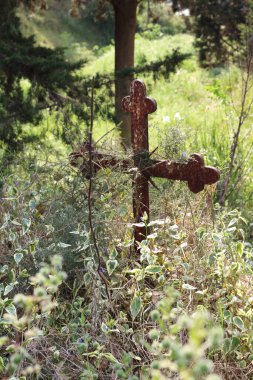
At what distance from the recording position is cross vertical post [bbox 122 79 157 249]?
2633 mm

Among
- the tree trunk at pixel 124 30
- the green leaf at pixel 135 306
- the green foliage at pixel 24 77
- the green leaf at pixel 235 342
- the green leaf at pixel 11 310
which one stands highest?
Result: the tree trunk at pixel 124 30

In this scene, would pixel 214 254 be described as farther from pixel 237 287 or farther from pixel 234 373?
pixel 234 373

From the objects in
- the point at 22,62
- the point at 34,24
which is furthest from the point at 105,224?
the point at 34,24

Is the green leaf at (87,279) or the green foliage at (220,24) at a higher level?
the green foliage at (220,24)

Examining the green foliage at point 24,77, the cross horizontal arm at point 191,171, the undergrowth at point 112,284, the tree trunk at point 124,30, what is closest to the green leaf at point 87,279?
the undergrowth at point 112,284

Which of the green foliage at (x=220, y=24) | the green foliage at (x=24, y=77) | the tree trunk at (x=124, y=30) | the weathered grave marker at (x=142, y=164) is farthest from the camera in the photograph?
the green foliage at (x=220, y=24)

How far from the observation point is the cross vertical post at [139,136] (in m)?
2.63

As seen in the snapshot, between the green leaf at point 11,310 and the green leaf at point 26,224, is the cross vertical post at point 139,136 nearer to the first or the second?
the green leaf at point 26,224

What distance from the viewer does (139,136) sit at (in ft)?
8.82

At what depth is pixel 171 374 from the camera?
6.25 feet

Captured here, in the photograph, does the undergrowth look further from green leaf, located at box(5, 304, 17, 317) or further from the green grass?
the green grass

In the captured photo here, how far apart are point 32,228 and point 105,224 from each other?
39 cm

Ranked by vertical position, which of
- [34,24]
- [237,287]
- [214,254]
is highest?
[34,24]

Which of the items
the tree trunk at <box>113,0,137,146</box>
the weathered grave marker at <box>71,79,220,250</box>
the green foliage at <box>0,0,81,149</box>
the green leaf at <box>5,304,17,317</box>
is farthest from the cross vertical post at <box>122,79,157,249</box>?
the tree trunk at <box>113,0,137,146</box>
